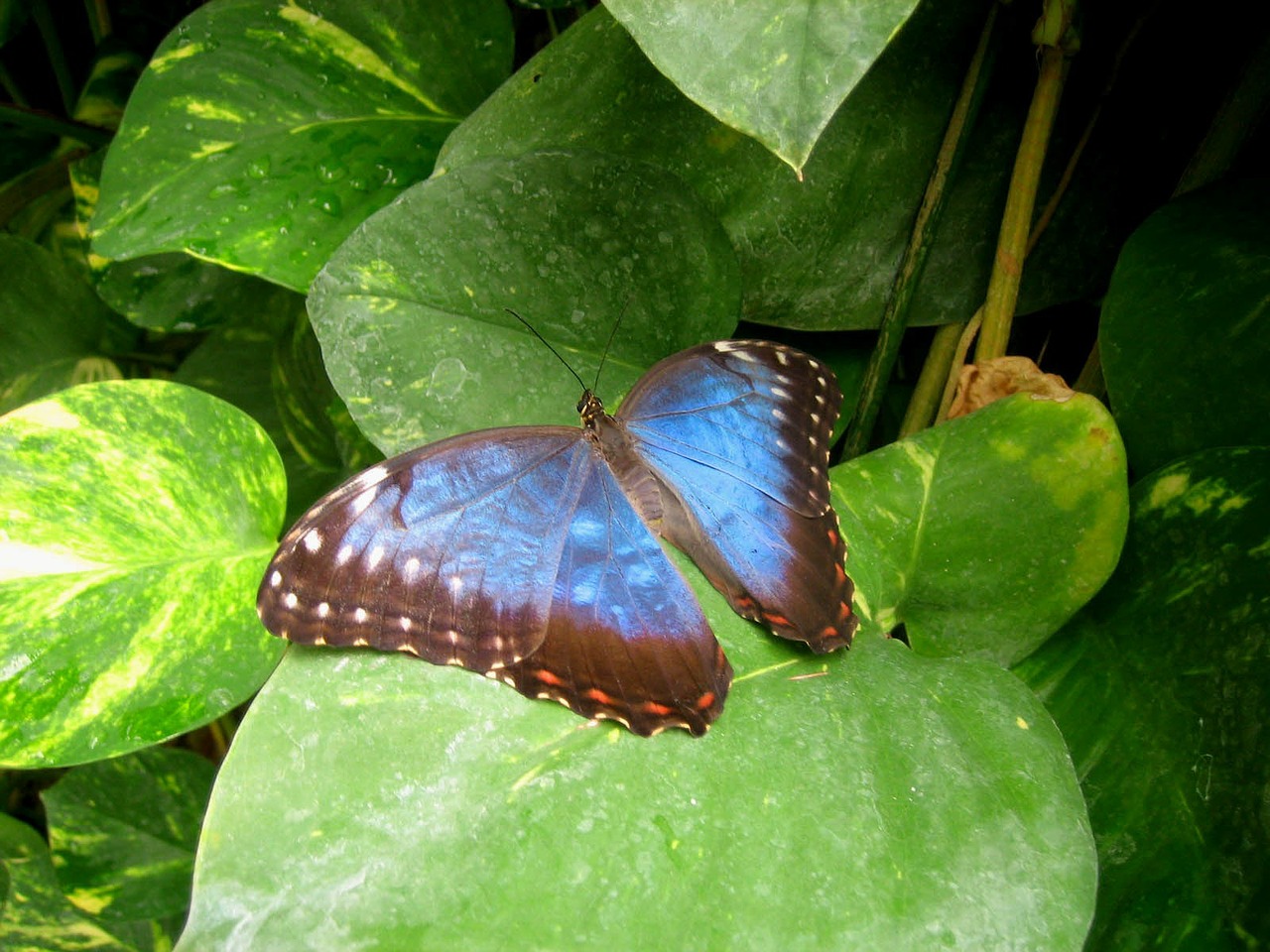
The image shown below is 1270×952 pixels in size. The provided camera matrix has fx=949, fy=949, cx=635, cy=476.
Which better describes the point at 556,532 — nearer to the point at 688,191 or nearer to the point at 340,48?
the point at 688,191

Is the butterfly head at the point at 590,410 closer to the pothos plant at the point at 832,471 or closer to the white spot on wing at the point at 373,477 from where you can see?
the pothos plant at the point at 832,471

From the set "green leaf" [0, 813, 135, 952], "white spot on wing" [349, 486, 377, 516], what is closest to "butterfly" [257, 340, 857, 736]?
"white spot on wing" [349, 486, 377, 516]

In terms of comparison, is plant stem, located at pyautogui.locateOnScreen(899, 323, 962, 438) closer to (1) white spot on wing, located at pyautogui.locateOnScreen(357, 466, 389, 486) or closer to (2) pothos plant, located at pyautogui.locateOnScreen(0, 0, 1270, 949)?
(2) pothos plant, located at pyautogui.locateOnScreen(0, 0, 1270, 949)

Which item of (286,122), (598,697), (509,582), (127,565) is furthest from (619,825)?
(286,122)

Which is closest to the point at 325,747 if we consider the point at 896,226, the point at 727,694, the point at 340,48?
the point at 727,694

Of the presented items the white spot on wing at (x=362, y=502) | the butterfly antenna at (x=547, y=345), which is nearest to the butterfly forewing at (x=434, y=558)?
the white spot on wing at (x=362, y=502)

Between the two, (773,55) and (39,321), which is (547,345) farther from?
(39,321)
